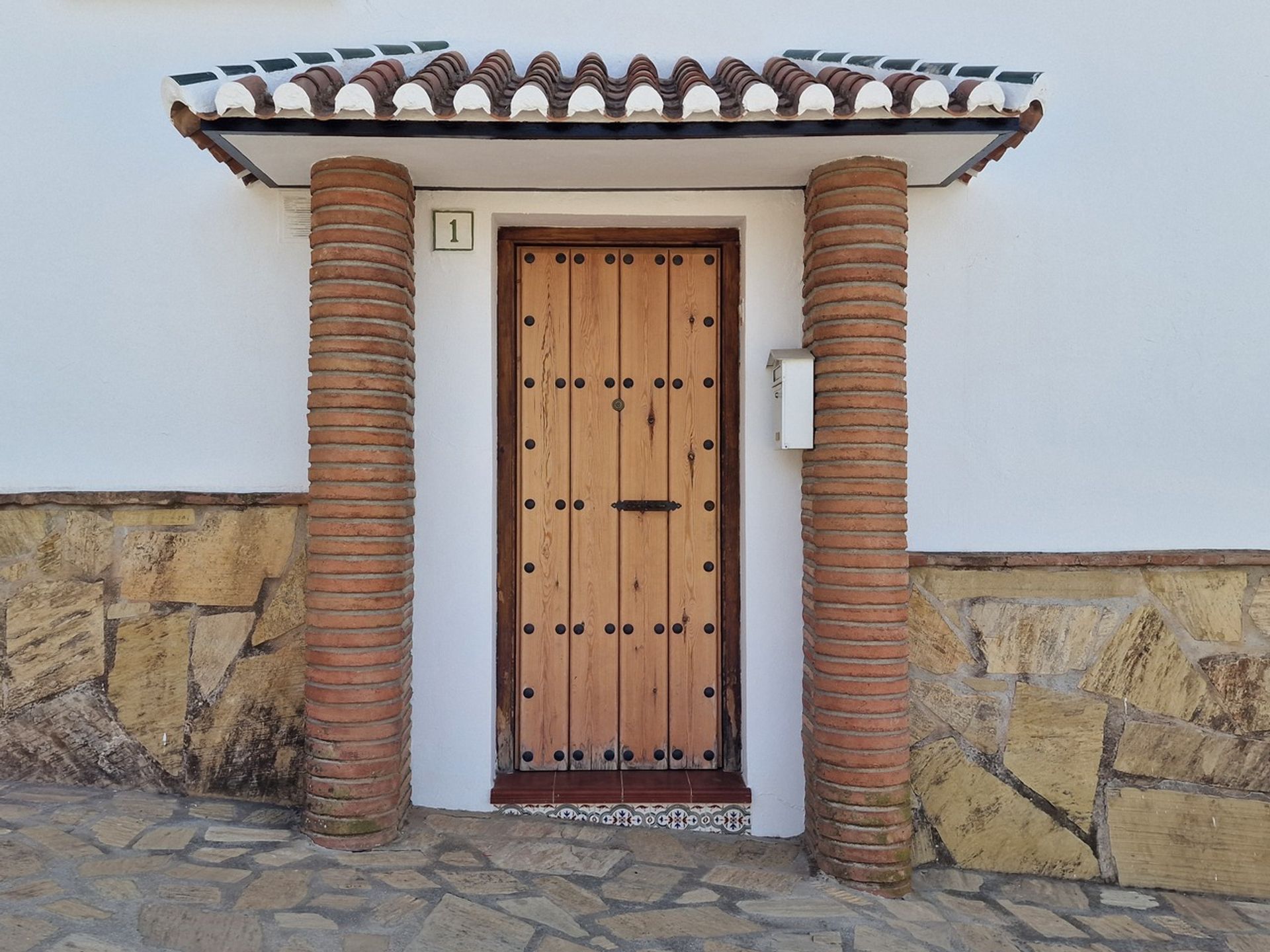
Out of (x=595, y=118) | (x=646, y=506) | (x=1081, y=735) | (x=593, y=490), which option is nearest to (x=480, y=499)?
(x=593, y=490)

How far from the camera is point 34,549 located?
4.07 meters

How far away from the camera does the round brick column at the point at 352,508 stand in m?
3.63

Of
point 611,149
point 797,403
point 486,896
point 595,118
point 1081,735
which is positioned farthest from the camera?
point 1081,735

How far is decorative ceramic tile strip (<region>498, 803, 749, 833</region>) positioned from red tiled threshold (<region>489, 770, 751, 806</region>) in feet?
0.11

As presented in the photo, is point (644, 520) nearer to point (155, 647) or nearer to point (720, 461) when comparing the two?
point (720, 461)

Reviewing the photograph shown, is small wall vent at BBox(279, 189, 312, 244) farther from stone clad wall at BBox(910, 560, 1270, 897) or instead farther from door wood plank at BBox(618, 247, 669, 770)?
stone clad wall at BBox(910, 560, 1270, 897)

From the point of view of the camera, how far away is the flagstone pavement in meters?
3.09

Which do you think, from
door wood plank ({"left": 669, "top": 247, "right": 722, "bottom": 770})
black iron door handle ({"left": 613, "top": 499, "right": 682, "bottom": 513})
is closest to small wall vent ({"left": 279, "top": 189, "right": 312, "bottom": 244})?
door wood plank ({"left": 669, "top": 247, "right": 722, "bottom": 770})

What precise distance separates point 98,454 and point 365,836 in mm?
1881

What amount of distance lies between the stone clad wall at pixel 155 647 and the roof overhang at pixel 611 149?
1.39 metres

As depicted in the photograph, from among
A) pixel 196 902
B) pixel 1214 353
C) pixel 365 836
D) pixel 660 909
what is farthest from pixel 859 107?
pixel 196 902

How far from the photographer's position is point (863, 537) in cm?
363

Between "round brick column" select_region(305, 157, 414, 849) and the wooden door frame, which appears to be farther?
the wooden door frame

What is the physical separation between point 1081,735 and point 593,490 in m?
2.17
